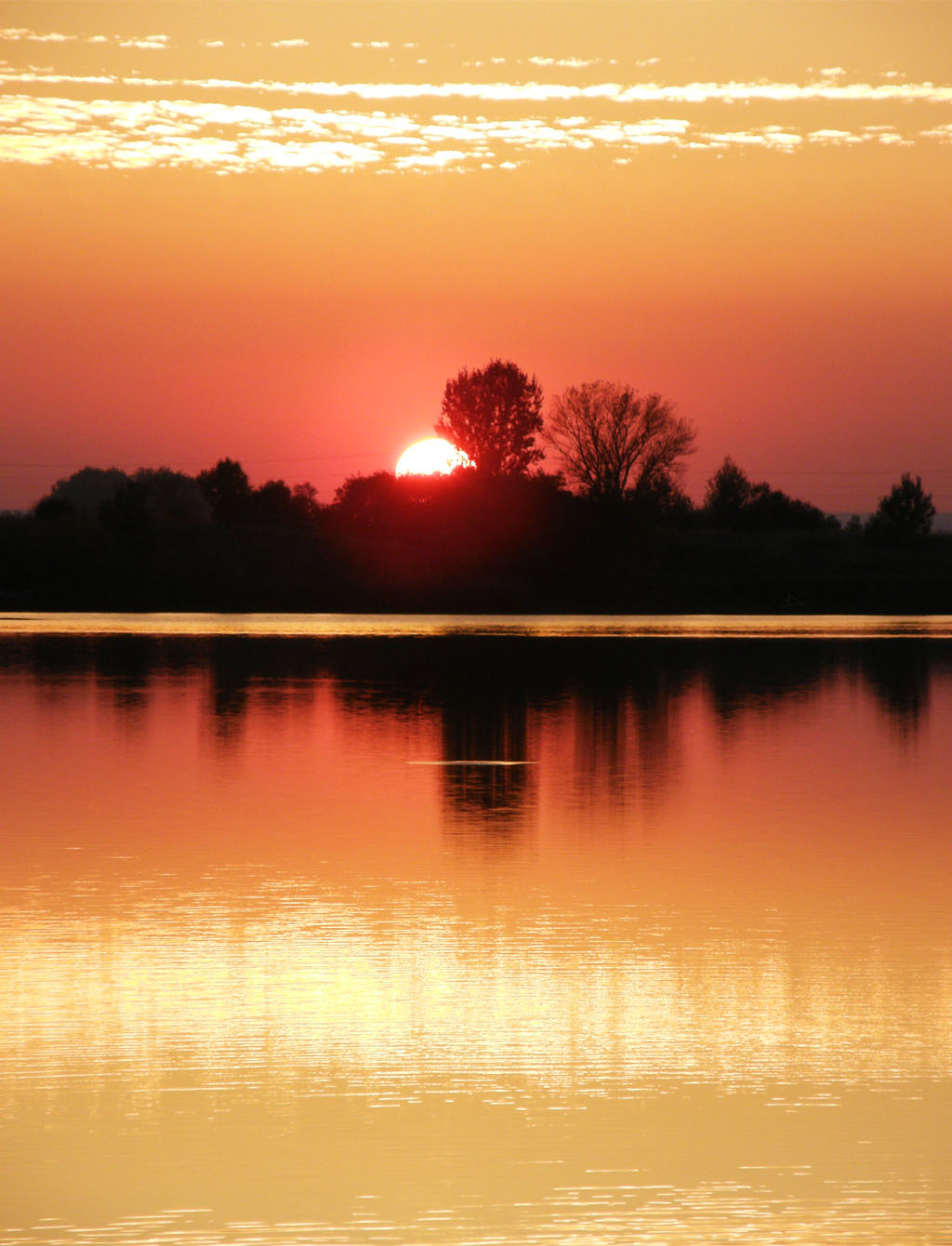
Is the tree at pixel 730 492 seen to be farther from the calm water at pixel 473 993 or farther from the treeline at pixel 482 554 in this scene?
the calm water at pixel 473 993

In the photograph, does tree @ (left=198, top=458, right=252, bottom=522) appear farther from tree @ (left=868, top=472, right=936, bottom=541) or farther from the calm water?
the calm water

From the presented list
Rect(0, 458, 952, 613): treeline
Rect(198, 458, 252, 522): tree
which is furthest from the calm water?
Rect(198, 458, 252, 522): tree

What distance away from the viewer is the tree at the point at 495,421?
9506 centimetres

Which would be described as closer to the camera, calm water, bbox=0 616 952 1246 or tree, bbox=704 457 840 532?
calm water, bbox=0 616 952 1246

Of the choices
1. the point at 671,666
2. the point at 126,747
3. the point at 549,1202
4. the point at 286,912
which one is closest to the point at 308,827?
the point at 286,912

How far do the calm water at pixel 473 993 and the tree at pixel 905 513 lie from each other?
8668cm

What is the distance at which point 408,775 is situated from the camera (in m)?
15.6

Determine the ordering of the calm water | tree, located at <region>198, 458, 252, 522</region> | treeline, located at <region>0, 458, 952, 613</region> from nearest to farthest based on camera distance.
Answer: the calm water < treeline, located at <region>0, 458, 952, 613</region> < tree, located at <region>198, 458, 252, 522</region>

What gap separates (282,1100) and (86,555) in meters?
78.7

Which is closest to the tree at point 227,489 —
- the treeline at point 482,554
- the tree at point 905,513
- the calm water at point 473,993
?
the treeline at point 482,554

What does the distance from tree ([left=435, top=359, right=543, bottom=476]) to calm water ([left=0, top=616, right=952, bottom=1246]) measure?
7766 centimetres

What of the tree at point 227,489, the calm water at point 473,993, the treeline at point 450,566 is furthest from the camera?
the tree at point 227,489

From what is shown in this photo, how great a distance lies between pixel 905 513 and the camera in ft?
338

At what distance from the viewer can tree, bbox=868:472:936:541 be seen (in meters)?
102
